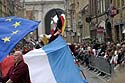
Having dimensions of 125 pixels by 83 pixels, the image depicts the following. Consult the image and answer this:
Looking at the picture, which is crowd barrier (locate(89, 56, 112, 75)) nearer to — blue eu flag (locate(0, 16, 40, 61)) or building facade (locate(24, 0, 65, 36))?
blue eu flag (locate(0, 16, 40, 61))

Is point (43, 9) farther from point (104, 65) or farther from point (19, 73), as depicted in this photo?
point (19, 73)

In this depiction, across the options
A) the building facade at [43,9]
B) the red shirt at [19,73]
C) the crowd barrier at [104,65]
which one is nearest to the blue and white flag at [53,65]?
the red shirt at [19,73]

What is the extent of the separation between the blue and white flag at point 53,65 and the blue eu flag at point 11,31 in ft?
1.88

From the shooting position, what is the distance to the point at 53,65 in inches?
484

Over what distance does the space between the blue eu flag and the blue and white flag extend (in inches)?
22.5

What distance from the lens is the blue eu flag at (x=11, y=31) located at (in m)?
11.4

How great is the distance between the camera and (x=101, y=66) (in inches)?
1054

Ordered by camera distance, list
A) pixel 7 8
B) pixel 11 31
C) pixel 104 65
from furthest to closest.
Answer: pixel 7 8 → pixel 104 65 → pixel 11 31

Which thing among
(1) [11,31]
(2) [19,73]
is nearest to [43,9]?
(1) [11,31]

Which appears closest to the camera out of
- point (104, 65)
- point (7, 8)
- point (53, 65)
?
point (53, 65)

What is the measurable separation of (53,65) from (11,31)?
4.16 feet

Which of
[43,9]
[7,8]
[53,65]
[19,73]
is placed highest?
[7,8]

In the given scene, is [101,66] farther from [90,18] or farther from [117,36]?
[90,18]

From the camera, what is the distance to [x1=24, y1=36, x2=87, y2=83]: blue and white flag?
12.1 m
